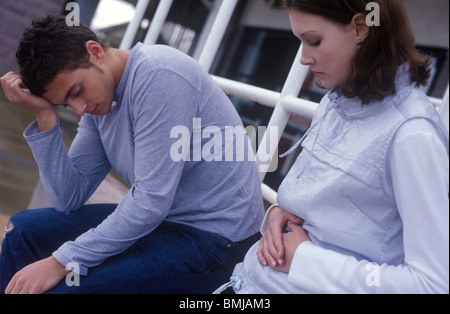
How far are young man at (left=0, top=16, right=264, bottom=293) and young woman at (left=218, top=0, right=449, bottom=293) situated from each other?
251 mm

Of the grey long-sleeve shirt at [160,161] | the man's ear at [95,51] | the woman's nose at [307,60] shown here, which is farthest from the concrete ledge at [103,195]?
the woman's nose at [307,60]

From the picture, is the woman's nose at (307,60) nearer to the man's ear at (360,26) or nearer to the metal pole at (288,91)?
the man's ear at (360,26)

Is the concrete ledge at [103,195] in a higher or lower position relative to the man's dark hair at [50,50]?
lower

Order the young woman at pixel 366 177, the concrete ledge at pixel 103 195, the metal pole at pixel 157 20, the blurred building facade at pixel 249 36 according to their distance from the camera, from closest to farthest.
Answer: the young woman at pixel 366 177 → the concrete ledge at pixel 103 195 → the metal pole at pixel 157 20 → the blurred building facade at pixel 249 36

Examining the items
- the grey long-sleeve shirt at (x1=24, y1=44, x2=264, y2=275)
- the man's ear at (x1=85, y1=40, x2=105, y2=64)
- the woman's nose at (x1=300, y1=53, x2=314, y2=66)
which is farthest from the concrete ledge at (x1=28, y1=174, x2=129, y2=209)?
the woman's nose at (x1=300, y1=53, x2=314, y2=66)

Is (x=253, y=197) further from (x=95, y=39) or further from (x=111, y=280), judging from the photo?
(x=95, y=39)

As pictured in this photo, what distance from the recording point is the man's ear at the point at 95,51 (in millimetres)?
1117

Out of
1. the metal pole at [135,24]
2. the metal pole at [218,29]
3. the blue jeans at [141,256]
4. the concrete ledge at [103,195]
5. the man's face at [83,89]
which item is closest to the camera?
the blue jeans at [141,256]

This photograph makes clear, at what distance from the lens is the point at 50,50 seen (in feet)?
3.50

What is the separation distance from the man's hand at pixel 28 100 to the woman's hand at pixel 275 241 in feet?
2.40

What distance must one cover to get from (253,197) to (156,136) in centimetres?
34

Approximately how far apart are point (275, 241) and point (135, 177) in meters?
0.43
